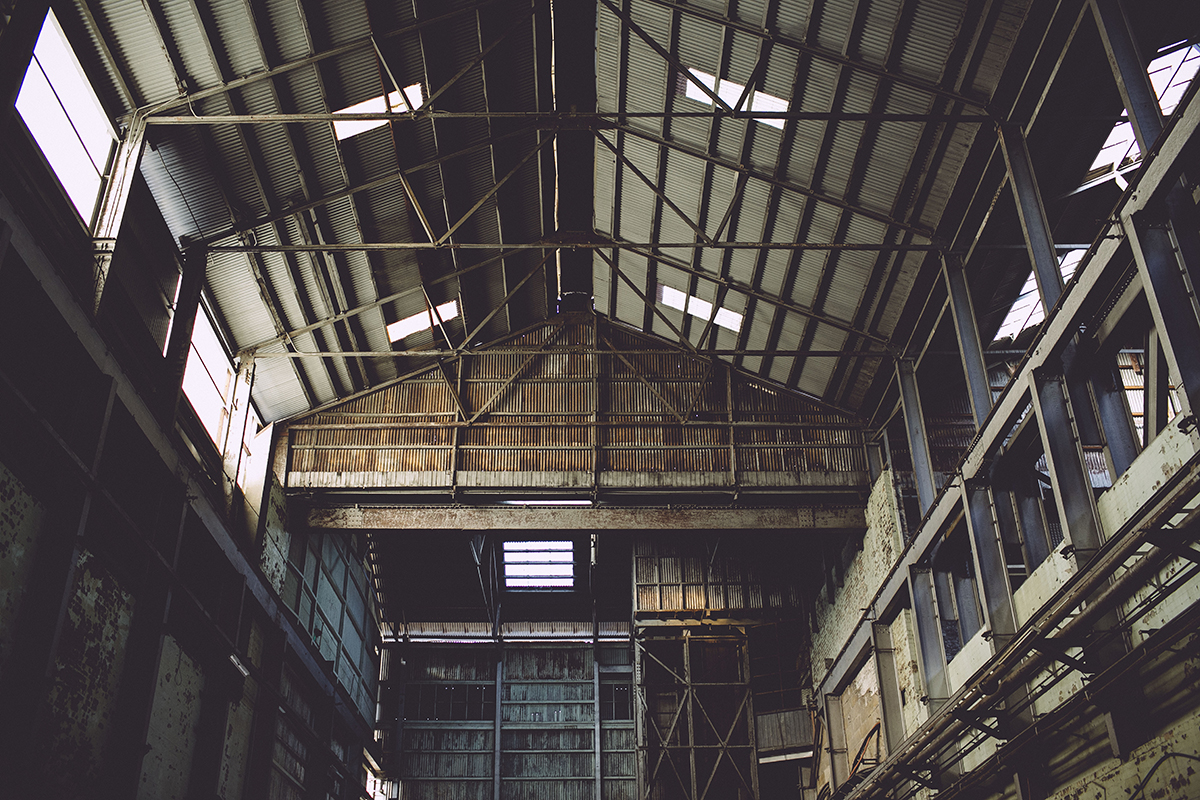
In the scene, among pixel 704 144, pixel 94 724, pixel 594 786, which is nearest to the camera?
pixel 94 724

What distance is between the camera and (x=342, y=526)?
23875mm

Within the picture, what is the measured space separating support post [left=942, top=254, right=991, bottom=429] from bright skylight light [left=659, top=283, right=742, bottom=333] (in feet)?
21.3

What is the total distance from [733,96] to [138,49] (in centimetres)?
1098

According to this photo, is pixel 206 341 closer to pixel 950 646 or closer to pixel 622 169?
pixel 622 169

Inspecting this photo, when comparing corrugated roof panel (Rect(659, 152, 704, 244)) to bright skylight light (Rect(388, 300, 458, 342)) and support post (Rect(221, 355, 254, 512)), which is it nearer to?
bright skylight light (Rect(388, 300, 458, 342))

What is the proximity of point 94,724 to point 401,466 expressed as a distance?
10082 mm

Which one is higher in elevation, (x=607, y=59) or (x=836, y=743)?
(x=607, y=59)

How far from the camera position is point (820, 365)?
23953mm

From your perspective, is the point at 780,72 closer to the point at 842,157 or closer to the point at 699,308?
the point at 842,157

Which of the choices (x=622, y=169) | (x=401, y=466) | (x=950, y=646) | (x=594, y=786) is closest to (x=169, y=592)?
(x=401, y=466)

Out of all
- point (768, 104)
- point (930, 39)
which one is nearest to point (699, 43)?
point (768, 104)

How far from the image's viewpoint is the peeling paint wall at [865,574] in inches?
869

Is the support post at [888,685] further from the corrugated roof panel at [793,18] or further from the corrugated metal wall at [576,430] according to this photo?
the corrugated roof panel at [793,18]

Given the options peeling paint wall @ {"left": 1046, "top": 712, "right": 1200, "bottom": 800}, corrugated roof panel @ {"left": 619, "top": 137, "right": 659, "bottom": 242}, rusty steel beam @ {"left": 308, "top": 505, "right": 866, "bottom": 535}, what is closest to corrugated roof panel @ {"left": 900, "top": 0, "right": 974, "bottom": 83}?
corrugated roof panel @ {"left": 619, "top": 137, "right": 659, "bottom": 242}
